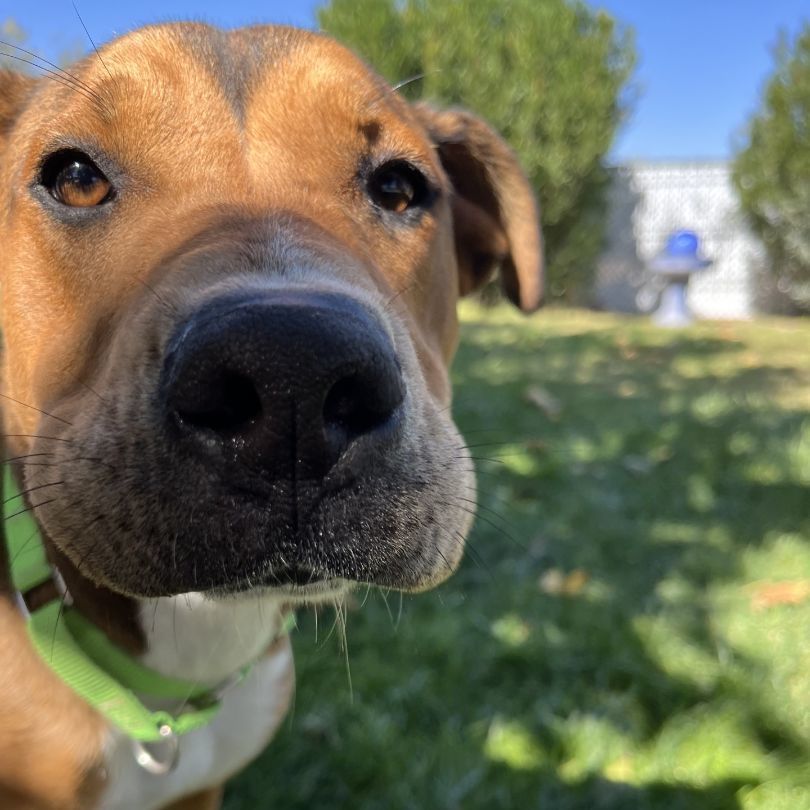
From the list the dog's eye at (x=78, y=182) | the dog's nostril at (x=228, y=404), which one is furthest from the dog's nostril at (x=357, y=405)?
the dog's eye at (x=78, y=182)

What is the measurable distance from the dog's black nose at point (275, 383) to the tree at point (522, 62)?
14659mm

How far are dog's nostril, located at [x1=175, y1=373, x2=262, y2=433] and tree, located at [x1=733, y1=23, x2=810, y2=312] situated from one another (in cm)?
1601

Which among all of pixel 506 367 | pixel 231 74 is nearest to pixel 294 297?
pixel 231 74

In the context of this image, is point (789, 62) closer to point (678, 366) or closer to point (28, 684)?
point (678, 366)

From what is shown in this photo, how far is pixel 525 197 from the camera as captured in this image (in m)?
2.79

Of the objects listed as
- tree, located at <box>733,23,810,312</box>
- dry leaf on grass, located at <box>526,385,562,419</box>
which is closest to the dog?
dry leaf on grass, located at <box>526,385,562,419</box>

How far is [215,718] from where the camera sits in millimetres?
2275

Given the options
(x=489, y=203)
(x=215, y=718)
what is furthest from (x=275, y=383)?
(x=489, y=203)

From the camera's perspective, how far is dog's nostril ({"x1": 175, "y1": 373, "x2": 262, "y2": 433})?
4.01 ft

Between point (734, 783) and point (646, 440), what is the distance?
12.4ft

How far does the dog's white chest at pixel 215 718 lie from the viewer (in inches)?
82.2

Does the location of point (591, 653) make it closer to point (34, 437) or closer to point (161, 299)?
point (34, 437)

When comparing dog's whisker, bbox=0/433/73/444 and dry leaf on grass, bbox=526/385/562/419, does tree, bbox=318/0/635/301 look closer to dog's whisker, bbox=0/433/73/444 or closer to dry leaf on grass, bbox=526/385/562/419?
dry leaf on grass, bbox=526/385/562/419

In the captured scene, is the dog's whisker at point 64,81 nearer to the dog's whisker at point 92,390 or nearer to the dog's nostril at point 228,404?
the dog's whisker at point 92,390
